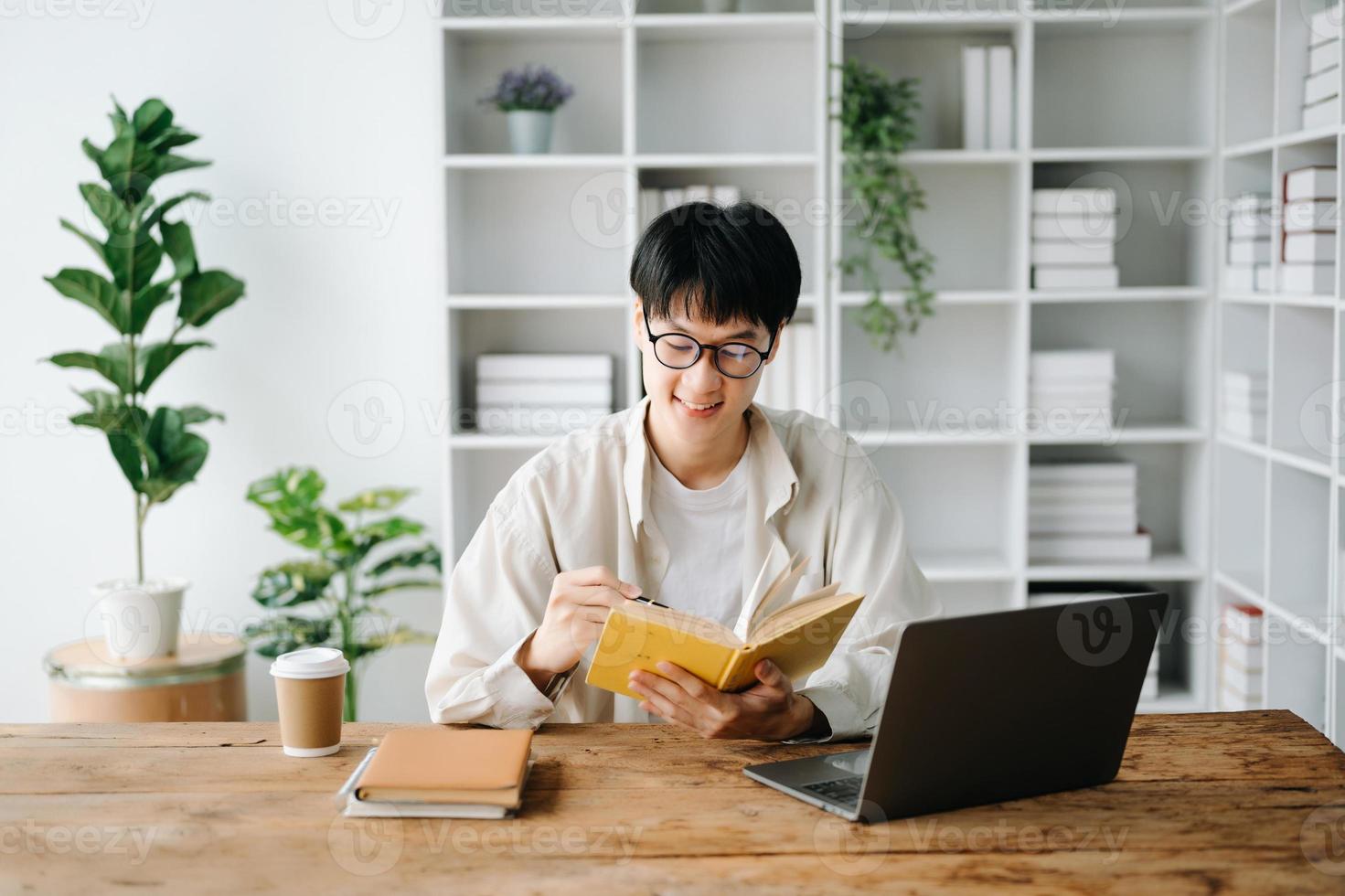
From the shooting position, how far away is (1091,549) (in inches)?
135

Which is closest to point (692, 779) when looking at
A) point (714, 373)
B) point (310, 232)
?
point (714, 373)

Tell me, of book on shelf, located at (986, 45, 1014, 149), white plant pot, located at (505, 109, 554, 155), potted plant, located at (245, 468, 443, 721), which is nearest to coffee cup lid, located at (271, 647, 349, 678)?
potted plant, located at (245, 468, 443, 721)

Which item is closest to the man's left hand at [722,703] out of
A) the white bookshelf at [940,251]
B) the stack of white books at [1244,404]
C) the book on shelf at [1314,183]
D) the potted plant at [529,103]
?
the white bookshelf at [940,251]

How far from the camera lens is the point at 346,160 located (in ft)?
11.7

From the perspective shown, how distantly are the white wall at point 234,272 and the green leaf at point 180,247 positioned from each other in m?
0.38

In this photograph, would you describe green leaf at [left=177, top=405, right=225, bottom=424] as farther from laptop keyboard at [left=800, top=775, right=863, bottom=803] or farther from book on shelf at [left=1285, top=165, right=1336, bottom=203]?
book on shelf at [left=1285, top=165, right=1336, bottom=203]

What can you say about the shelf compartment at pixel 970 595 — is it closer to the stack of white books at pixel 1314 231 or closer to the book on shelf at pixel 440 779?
the stack of white books at pixel 1314 231

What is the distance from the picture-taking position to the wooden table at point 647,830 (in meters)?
1.15

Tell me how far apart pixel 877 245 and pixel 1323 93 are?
111cm

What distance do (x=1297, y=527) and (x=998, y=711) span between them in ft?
6.75

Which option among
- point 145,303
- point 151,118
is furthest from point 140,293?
point 151,118

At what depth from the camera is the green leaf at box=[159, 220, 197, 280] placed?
321 cm

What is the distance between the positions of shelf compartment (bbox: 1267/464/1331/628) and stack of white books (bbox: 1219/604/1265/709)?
0.16 meters

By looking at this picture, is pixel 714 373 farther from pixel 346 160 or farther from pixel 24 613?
pixel 24 613
